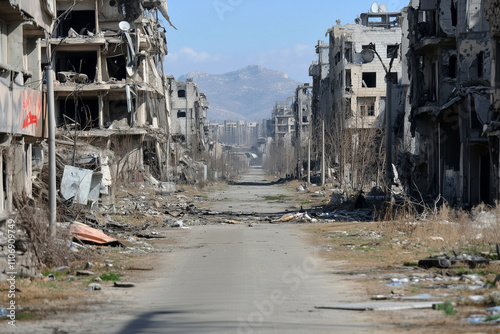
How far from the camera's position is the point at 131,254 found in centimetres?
1997

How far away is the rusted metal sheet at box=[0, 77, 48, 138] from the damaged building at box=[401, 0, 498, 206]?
1518 cm

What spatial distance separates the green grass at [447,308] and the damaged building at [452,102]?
17921 mm

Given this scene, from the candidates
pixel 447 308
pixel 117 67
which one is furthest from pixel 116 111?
pixel 447 308

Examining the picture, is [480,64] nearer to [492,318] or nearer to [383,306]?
[383,306]

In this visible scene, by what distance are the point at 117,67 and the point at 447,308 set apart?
1912 inches

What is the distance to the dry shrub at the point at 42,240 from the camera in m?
15.5

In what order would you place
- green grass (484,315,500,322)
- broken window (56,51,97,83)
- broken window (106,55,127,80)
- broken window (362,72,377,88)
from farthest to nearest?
broken window (362,72,377,88) → broken window (106,55,127,80) → broken window (56,51,97,83) → green grass (484,315,500,322)

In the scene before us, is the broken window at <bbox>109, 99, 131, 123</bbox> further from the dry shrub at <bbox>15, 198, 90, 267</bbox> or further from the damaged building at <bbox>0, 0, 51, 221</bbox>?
the dry shrub at <bbox>15, 198, 90, 267</bbox>

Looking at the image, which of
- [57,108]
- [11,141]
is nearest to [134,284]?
[11,141]

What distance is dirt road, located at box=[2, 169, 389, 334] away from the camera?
9805 mm

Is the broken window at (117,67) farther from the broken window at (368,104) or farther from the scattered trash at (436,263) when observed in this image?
the scattered trash at (436,263)

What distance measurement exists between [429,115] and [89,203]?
18.9 metres

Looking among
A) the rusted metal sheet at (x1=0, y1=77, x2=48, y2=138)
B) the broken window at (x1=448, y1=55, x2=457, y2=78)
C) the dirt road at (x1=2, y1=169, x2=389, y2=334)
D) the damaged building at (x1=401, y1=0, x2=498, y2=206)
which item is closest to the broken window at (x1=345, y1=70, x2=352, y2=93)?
the damaged building at (x1=401, y1=0, x2=498, y2=206)

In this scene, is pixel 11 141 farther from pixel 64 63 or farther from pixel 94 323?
pixel 64 63
